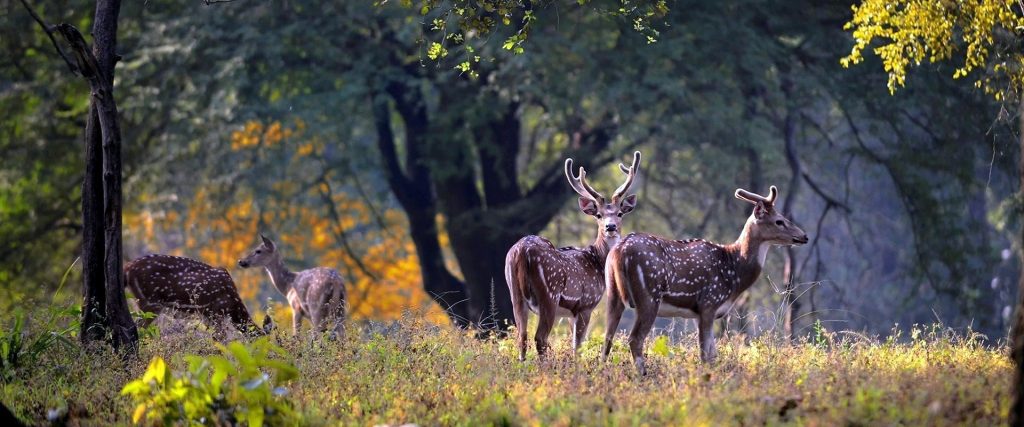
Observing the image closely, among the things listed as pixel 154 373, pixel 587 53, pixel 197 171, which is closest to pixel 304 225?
pixel 197 171

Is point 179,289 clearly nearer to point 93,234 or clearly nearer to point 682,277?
point 93,234

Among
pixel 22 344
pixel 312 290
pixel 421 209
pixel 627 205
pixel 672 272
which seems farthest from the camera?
pixel 421 209

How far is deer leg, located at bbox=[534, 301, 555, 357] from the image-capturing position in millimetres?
12422

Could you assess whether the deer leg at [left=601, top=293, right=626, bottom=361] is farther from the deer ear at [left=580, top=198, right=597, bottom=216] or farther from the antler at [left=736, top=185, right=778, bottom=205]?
the deer ear at [left=580, top=198, right=597, bottom=216]

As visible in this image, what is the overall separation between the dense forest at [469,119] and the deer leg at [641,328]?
8176 mm

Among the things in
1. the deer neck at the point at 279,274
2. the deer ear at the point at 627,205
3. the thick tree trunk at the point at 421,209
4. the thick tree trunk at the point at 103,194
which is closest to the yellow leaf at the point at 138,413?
the thick tree trunk at the point at 103,194

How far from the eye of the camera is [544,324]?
1262cm

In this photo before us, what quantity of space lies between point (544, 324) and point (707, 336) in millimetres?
1511

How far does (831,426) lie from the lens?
26.9ft

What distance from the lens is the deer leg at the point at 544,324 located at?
1242cm

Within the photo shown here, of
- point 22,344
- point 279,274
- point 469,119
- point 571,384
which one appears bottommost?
point 279,274

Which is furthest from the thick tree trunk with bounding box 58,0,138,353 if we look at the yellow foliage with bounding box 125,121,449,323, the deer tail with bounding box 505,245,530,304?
the yellow foliage with bounding box 125,121,449,323

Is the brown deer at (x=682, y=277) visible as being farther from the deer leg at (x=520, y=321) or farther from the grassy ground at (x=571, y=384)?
the deer leg at (x=520, y=321)

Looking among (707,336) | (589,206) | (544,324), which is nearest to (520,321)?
(544,324)
